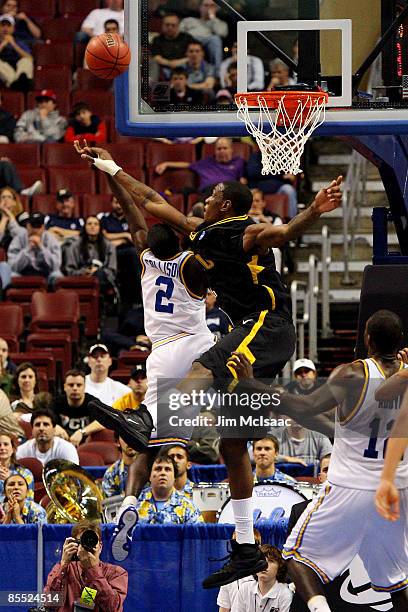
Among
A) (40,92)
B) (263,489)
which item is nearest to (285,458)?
(263,489)

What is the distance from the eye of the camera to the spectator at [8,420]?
12301 millimetres

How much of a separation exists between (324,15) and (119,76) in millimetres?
1447

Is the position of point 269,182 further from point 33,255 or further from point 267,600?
point 267,600

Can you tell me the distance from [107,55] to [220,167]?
7992 millimetres

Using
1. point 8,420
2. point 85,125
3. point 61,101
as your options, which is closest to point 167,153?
point 85,125

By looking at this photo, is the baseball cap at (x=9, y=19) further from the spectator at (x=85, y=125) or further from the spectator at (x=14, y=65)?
the spectator at (x=85, y=125)

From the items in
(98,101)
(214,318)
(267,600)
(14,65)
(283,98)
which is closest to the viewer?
(283,98)

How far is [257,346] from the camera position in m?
8.29

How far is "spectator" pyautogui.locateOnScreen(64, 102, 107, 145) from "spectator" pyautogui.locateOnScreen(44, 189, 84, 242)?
190 cm

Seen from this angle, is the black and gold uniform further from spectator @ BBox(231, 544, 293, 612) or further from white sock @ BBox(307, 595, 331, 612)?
spectator @ BBox(231, 544, 293, 612)

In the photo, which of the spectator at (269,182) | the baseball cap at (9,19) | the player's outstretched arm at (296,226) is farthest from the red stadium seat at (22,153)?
the player's outstretched arm at (296,226)

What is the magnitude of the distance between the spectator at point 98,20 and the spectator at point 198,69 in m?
1.44

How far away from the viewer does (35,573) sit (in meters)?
10.5

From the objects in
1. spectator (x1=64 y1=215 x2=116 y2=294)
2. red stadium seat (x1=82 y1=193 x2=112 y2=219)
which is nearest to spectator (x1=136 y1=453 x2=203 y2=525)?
spectator (x1=64 y1=215 x2=116 y2=294)
